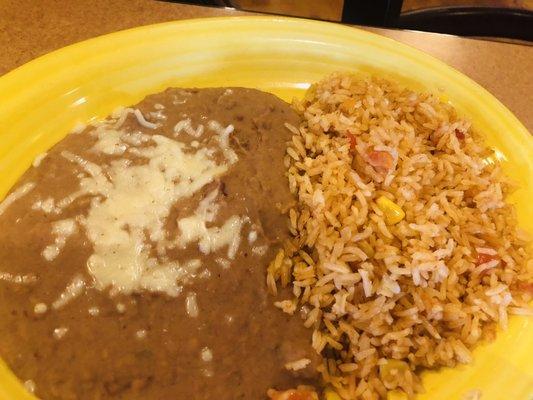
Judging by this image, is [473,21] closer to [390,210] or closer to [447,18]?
[447,18]

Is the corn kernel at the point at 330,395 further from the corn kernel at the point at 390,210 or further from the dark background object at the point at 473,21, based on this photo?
the dark background object at the point at 473,21

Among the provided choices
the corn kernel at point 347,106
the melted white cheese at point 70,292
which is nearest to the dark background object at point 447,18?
the corn kernel at point 347,106

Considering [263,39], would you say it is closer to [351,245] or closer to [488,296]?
[351,245]

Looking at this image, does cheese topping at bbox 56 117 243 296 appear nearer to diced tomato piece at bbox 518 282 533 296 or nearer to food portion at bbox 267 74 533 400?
food portion at bbox 267 74 533 400

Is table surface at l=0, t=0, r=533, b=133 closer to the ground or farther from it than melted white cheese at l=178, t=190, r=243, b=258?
farther from it

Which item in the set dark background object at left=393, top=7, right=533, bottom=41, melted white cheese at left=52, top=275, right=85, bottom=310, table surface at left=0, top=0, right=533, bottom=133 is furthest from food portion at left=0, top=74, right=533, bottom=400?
dark background object at left=393, top=7, right=533, bottom=41

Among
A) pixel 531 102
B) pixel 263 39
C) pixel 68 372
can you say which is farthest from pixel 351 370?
pixel 531 102

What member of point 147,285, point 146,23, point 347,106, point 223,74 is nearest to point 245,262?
point 147,285
